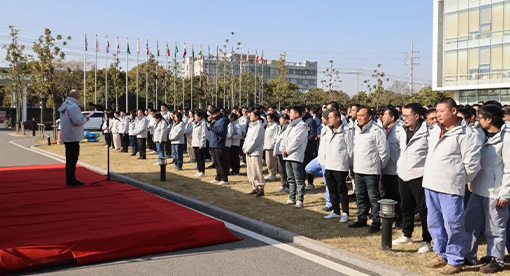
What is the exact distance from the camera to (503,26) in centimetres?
4016

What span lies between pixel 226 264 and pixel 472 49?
141 feet

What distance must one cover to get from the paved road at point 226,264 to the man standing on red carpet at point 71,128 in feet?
18.0

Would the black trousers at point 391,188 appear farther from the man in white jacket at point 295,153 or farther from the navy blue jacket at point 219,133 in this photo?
the navy blue jacket at point 219,133

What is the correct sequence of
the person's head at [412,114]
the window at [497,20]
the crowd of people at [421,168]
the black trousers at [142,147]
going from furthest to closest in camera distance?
the window at [497,20], the black trousers at [142,147], the person's head at [412,114], the crowd of people at [421,168]

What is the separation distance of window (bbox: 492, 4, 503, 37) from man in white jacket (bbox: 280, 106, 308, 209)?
36.9 m

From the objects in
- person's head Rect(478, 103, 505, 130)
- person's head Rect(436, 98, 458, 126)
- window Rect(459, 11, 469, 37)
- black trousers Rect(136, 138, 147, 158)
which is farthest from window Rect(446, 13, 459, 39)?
person's head Rect(436, 98, 458, 126)

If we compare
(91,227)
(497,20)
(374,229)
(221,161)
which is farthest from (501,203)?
(497,20)

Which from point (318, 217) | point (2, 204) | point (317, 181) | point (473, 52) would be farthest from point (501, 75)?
point (2, 204)

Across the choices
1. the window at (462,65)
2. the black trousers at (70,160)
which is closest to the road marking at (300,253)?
the black trousers at (70,160)

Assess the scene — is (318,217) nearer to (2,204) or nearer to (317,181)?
(317,181)

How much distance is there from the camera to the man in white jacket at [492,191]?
553 centimetres

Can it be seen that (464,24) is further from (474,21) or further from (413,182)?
(413,182)

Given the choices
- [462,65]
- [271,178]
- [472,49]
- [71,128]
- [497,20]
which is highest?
[497,20]

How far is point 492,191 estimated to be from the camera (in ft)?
18.4
